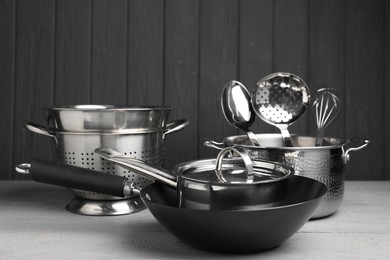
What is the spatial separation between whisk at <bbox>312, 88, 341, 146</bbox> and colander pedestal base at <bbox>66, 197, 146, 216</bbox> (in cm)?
41

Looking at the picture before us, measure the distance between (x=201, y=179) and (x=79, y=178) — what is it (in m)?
0.25

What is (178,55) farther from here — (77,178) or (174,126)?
Result: (77,178)

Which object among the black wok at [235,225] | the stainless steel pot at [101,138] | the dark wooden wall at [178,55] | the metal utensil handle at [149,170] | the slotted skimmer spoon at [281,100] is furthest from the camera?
the dark wooden wall at [178,55]

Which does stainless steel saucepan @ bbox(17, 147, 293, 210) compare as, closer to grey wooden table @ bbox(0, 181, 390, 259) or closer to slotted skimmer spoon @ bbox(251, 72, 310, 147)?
grey wooden table @ bbox(0, 181, 390, 259)

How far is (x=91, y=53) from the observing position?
3.91ft

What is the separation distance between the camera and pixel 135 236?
0.75m

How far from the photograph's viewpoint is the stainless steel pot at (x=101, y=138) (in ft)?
2.79

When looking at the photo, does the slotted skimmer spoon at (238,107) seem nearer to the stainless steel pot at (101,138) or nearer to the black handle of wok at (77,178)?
the stainless steel pot at (101,138)

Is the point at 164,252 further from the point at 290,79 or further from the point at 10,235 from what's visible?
the point at 290,79

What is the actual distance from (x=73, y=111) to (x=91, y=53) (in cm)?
38

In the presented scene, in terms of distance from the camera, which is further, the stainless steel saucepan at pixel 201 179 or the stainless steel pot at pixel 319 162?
the stainless steel pot at pixel 319 162

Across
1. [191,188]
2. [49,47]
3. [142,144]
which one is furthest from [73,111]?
[49,47]

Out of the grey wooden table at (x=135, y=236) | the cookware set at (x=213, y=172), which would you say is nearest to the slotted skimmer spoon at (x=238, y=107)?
the cookware set at (x=213, y=172)

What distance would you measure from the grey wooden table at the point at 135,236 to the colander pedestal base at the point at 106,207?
0.05 ft
